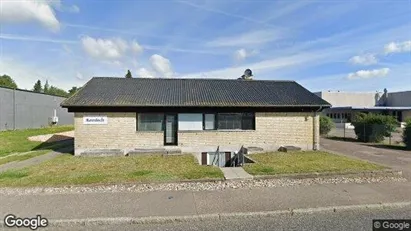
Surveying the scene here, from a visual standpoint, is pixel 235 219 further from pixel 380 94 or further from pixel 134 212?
pixel 380 94

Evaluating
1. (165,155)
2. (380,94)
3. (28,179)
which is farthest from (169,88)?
(380,94)

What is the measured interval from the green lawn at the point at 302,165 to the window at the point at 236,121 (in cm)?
254

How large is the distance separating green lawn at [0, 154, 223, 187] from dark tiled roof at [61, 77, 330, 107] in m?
3.24

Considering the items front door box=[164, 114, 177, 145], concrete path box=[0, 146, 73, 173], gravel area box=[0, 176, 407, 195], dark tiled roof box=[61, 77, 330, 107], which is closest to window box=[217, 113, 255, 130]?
dark tiled roof box=[61, 77, 330, 107]

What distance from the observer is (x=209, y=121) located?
1435cm

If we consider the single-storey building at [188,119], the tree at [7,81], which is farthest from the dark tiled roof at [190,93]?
the tree at [7,81]

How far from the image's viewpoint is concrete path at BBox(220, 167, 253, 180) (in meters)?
8.29

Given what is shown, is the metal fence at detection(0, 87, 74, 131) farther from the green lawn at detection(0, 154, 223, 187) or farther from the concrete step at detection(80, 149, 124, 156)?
the green lawn at detection(0, 154, 223, 187)

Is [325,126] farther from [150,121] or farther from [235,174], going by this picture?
[235,174]

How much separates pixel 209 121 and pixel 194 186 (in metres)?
6.90

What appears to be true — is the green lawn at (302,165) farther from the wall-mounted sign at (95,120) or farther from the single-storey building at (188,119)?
the wall-mounted sign at (95,120)

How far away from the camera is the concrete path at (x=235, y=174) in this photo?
8.29 m

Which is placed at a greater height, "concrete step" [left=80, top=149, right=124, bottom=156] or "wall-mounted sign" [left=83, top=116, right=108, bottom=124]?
"wall-mounted sign" [left=83, top=116, right=108, bottom=124]

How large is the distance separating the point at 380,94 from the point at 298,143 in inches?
1898
